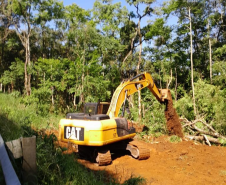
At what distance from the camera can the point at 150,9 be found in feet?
72.4

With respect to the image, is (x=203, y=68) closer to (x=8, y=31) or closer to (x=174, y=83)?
(x=174, y=83)

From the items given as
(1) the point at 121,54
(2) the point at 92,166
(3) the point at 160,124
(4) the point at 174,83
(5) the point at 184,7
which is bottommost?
(2) the point at 92,166

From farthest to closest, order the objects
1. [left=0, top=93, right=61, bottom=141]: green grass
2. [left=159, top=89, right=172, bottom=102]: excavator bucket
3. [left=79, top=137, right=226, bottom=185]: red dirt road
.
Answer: [left=159, top=89, right=172, bottom=102]: excavator bucket → [left=79, top=137, right=226, bottom=185]: red dirt road → [left=0, top=93, right=61, bottom=141]: green grass

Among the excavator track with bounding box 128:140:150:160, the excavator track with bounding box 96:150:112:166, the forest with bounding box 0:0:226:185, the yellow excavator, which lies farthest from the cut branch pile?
the excavator track with bounding box 96:150:112:166

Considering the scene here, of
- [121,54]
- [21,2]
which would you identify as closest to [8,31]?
[21,2]

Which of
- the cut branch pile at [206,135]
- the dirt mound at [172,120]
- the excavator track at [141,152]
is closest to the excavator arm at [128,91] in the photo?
the dirt mound at [172,120]

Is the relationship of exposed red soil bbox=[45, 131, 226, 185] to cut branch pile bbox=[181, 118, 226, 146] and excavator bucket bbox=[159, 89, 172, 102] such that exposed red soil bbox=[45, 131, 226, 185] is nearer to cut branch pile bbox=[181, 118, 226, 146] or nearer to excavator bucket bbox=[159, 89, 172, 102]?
cut branch pile bbox=[181, 118, 226, 146]

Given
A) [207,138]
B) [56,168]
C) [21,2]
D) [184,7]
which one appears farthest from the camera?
[184,7]

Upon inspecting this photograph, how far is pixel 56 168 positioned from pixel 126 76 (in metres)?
23.7

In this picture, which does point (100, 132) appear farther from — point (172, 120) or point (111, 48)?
point (111, 48)

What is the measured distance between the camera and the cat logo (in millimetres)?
6772

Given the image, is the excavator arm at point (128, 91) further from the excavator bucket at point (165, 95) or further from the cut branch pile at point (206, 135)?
the cut branch pile at point (206, 135)

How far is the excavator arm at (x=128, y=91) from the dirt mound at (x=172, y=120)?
390 millimetres

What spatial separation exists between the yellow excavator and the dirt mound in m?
2.31
